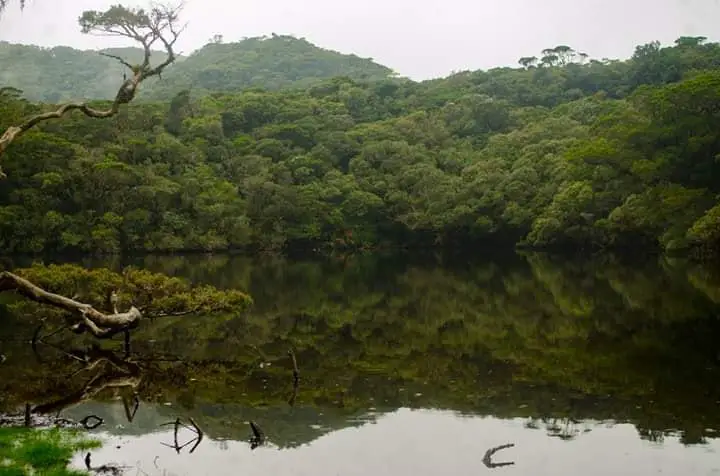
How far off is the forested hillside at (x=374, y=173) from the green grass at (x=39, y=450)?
3578 centimetres

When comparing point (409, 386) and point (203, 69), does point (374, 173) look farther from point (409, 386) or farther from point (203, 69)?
point (203, 69)

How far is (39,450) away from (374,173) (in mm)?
60582

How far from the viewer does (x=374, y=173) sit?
69.4 meters

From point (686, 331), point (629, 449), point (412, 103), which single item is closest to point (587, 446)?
point (629, 449)

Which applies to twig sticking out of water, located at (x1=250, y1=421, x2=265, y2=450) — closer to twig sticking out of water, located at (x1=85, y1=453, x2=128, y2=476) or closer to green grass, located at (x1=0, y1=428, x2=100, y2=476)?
twig sticking out of water, located at (x1=85, y1=453, x2=128, y2=476)

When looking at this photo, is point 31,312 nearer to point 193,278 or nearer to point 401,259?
point 193,278

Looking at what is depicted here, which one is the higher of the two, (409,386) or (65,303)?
(65,303)

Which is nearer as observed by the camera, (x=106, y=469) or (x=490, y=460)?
(x=106, y=469)

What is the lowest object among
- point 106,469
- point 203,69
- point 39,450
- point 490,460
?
point 106,469

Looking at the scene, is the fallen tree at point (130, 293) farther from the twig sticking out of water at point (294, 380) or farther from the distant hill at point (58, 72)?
the distant hill at point (58, 72)

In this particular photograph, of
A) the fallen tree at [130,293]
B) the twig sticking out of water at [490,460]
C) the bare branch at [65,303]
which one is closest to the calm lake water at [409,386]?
the twig sticking out of water at [490,460]

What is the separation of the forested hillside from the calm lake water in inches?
822

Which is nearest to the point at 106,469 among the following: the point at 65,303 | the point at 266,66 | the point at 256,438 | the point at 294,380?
the point at 256,438

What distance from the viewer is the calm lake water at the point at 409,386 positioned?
1070 centimetres
